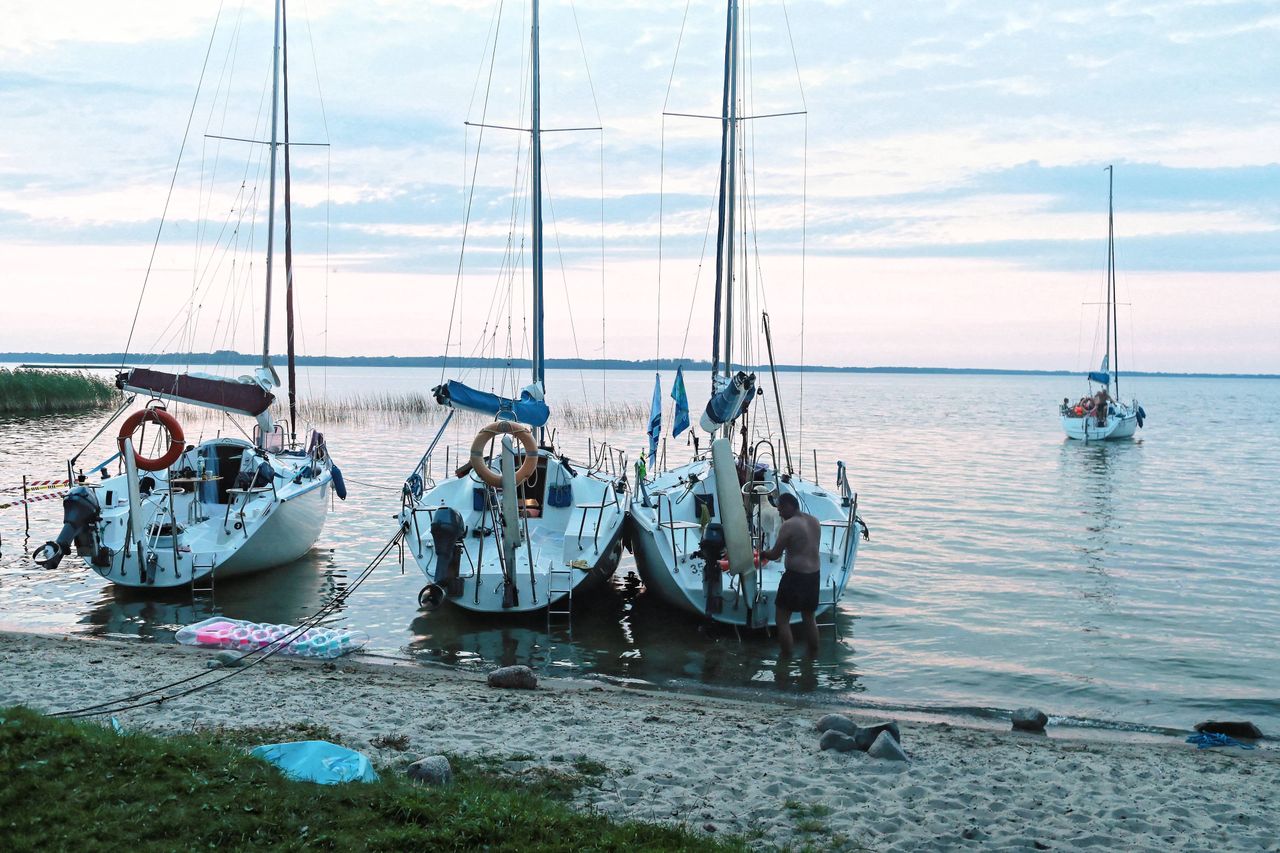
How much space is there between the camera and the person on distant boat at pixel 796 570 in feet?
39.7

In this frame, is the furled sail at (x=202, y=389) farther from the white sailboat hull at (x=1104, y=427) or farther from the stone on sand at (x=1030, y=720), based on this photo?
the white sailboat hull at (x=1104, y=427)

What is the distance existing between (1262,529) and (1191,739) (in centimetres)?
1679

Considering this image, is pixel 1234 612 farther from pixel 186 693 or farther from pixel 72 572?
pixel 72 572

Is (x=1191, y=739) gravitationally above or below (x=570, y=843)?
below

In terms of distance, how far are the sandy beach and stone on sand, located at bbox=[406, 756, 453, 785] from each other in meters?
0.45

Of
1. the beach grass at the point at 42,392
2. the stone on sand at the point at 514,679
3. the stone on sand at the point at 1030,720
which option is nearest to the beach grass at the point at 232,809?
the stone on sand at the point at 514,679

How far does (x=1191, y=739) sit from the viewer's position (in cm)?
999

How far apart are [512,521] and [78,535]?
6.41 meters

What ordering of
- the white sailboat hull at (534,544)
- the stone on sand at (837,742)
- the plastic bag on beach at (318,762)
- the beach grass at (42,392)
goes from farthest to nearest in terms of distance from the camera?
the beach grass at (42,392), the white sailboat hull at (534,544), the stone on sand at (837,742), the plastic bag on beach at (318,762)

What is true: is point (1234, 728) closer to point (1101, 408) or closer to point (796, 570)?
point (796, 570)

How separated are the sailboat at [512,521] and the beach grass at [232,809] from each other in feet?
19.8

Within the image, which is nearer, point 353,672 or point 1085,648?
point 353,672

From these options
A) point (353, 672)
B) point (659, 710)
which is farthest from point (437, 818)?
point (353, 672)

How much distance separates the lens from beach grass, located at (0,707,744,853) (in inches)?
206
